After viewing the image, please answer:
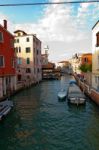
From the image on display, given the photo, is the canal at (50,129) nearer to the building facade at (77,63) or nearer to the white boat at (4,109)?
the white boat at (4,109)

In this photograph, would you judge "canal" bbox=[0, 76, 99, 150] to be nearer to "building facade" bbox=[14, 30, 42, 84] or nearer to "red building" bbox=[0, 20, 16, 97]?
"red building" bbox=[0, 20, 16, 97]

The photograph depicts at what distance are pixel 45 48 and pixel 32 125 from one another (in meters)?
106

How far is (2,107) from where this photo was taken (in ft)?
72.9

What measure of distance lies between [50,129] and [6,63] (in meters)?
18.3

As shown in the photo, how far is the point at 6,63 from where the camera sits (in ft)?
111

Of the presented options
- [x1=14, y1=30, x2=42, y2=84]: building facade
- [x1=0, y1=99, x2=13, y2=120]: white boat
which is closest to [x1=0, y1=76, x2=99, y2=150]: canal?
[x1=0, y1=99, x2=13, y2=120]: white boat

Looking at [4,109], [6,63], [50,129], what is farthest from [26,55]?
[50,129]

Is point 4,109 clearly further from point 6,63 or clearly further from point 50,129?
point 6,63

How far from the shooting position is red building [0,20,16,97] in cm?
3158

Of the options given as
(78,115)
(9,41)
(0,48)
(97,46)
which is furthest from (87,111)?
(9,41)

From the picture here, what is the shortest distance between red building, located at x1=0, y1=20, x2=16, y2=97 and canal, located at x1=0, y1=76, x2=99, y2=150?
7.55m

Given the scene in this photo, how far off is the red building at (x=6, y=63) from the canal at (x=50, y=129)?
755 cm

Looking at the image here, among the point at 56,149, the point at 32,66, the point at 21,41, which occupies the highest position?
the point at 21,41

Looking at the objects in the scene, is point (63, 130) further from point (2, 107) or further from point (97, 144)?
point (2, 107)
